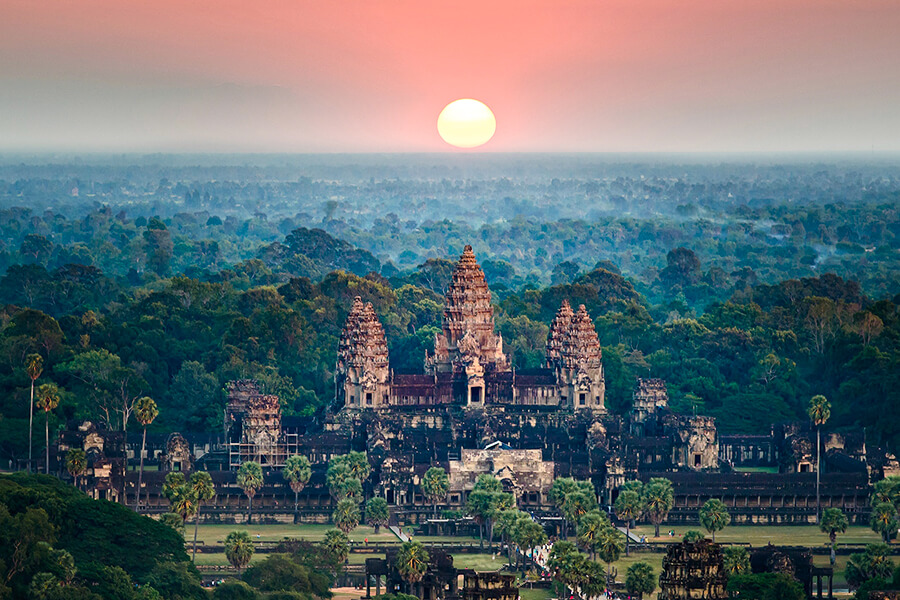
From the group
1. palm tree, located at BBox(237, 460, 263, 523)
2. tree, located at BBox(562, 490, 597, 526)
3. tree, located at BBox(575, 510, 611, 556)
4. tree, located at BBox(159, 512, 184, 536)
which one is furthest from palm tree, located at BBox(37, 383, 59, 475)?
tree, located at BBox(575, 510, 611, 556)

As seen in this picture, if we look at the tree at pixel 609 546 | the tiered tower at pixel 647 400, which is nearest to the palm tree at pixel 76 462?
the tree at pixel 609 546

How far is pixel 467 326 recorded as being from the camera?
409 feet

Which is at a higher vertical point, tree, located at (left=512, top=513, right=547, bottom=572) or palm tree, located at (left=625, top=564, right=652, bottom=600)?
tree, located at (left=512, top=513, right=547, bottom=572)

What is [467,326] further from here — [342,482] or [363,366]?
[342,482]

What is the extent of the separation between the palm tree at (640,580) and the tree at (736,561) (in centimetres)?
301

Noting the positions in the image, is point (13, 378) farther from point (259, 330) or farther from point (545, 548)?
point (545, 548)

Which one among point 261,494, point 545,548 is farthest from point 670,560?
point 261,494

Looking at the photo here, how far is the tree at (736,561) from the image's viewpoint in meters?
81.8

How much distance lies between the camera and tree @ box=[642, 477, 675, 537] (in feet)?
324

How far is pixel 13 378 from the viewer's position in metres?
119

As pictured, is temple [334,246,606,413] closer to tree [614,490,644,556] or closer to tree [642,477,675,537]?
tree [642,477,675,537]

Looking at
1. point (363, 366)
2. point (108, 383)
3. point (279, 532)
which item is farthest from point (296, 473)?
point (108, 383)

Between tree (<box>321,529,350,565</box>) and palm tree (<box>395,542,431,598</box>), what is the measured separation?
197 inches

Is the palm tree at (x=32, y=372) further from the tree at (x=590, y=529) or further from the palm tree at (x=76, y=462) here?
the tree at (x=590, y=529)
